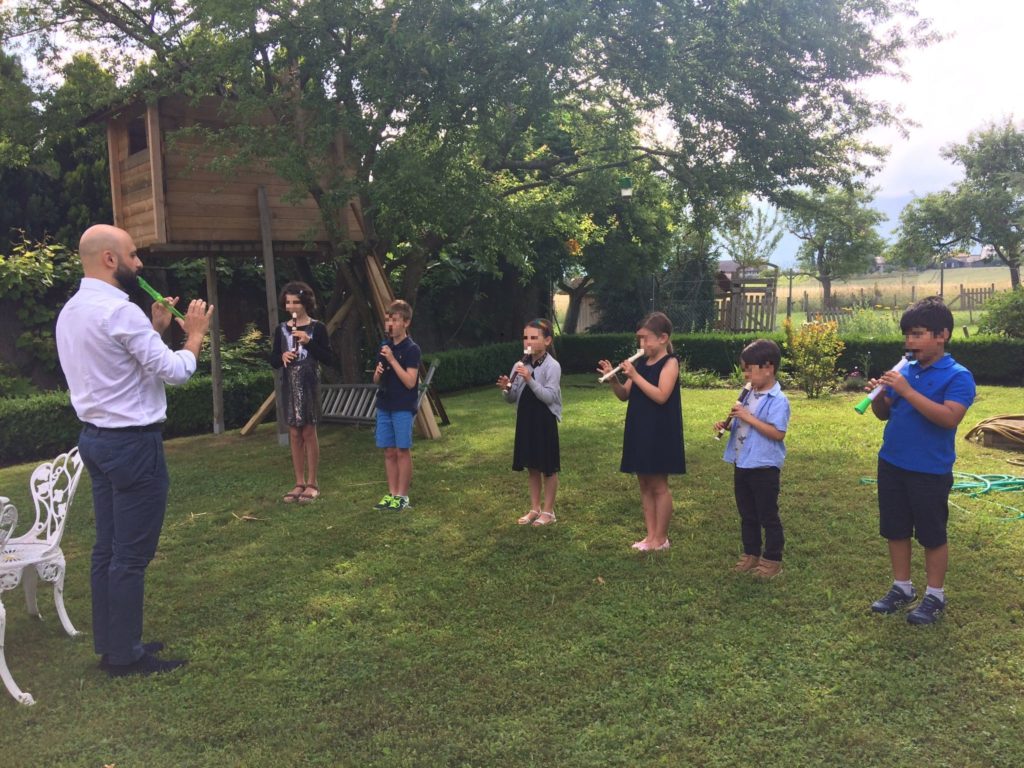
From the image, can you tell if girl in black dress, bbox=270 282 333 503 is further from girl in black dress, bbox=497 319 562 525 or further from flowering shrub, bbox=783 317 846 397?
flowering shrub, bbox=783 317 846 397

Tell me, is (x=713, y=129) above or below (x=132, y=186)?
above

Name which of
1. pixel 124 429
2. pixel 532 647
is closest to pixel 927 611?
pixel 532 647

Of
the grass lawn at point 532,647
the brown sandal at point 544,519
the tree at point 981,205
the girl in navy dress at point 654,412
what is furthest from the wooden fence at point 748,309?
the tree at point 981,205

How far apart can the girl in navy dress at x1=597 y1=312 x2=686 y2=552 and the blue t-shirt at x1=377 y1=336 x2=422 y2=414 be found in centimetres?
181

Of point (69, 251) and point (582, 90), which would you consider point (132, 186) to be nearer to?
point (69, 251)

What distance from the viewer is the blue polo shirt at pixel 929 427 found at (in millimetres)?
3270

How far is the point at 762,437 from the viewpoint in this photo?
13.1 feet

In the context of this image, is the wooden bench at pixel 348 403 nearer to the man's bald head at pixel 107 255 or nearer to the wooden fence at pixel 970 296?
the man's bald head at pixel 107 255

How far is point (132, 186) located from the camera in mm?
7789

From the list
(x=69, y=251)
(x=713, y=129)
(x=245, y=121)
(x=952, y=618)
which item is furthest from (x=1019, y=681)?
(x=69, y=251)

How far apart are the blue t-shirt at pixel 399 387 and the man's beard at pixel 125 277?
8.33 feet

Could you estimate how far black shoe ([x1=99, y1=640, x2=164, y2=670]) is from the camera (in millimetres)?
3252

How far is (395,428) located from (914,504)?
361 centimetres

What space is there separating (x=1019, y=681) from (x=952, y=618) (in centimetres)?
56
